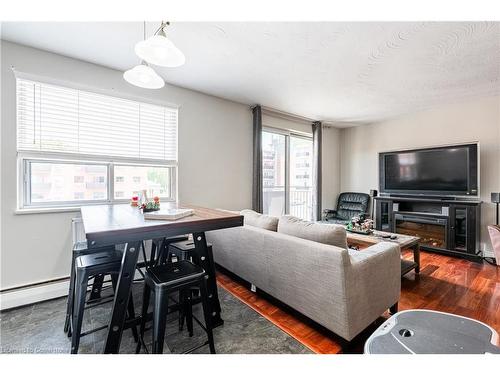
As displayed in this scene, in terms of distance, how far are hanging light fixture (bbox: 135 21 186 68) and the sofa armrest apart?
1.76m

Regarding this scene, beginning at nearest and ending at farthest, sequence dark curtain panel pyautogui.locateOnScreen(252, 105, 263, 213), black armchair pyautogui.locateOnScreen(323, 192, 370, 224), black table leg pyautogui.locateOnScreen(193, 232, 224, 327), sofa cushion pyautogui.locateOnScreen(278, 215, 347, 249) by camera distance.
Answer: black table leg pyautogui.locateOnScreen(193, 232, 224, 327)
sofa cushion pyautogui.locateOnScreen(278, 215, 347, 249)
dark curtain panel pyautogui.locateOnScreen(252, 105, 263, 213)
black armchair pyautogui.locateOnScreen(323, 192, 370, 224)

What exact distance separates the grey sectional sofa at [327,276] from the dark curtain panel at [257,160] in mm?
1699

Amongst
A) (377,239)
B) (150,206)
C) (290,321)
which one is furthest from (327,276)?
(377,239)

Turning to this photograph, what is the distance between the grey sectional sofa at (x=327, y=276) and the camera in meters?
1.50

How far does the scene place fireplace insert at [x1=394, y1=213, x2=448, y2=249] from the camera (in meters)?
3.70

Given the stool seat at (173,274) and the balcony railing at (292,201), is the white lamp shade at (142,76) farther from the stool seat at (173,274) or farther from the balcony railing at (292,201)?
the balcony railing at (292,201)

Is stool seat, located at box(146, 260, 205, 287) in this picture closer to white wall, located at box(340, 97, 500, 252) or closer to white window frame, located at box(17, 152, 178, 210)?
white window frame, located at box(17, 152, 178, 210)

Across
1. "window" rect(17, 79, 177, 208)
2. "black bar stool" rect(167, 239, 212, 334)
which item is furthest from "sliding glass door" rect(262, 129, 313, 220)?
"black bar stool" rect(167, 239, 212, 334)

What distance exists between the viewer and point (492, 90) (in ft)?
10.7

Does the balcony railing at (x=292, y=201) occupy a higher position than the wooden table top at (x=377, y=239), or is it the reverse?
the balcony railing at (x=292, y=201)

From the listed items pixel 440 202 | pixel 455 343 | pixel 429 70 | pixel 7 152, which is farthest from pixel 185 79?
pixel 440 202

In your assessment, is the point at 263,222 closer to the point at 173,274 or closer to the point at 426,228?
the point at 173,274

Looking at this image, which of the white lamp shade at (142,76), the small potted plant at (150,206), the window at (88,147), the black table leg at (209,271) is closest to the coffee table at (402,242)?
the black table leg at (209,271)
